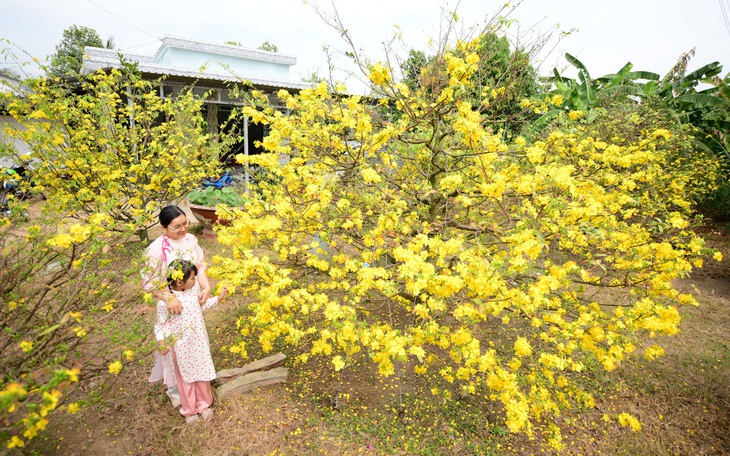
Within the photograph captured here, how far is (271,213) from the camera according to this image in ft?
10.5

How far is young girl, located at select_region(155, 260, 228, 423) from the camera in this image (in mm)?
2947

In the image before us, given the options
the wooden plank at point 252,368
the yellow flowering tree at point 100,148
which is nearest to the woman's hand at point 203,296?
the wooden plank at point 252,368

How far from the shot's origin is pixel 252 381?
345 centimetres

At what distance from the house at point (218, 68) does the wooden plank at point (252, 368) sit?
821cm

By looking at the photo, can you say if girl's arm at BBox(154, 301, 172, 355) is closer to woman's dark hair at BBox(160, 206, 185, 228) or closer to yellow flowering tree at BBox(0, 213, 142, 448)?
yellow flowering tree at BBox(0, 213, 142, 448)

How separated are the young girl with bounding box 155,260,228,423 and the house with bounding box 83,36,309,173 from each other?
26.5ft

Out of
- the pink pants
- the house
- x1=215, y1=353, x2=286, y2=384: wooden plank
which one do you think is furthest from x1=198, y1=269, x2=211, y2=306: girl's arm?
the house

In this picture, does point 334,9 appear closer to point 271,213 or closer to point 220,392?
point 271,213

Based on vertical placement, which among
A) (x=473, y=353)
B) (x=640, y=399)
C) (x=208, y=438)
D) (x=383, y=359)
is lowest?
(x=640, y=399)

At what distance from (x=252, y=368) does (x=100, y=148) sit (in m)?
4.73

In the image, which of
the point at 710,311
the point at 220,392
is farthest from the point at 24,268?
the point at 710,311

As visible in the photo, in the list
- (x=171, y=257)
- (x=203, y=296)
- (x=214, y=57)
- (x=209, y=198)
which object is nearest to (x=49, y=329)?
(x=171, y=257)

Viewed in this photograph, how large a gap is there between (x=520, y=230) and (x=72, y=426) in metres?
3.88

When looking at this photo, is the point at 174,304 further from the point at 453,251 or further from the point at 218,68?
the point at 218,68
